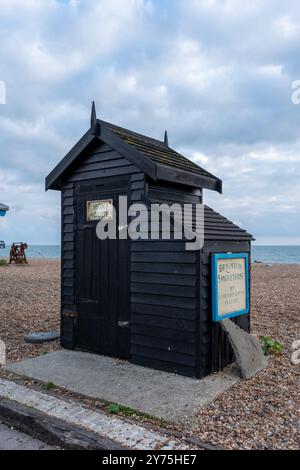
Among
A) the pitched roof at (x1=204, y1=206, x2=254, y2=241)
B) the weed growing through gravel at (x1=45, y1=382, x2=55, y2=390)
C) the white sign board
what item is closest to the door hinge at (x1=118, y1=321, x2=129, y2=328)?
the weed growing through gravel at (x1=45, y1=382, x2=55, y2=390)

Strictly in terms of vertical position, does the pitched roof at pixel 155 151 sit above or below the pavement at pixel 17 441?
above

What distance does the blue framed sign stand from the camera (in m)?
5.11

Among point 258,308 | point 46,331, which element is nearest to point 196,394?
point 46,331

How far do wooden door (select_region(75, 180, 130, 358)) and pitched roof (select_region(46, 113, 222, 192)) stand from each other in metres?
0.50

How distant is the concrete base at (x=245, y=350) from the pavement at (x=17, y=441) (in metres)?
2.68

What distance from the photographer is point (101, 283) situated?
19.7ft

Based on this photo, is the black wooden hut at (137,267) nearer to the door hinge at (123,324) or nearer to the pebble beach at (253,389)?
the door hinge at (123,324)

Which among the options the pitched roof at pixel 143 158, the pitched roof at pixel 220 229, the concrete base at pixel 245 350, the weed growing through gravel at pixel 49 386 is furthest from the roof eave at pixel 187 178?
the weed growing through gravel at pixel 49 386

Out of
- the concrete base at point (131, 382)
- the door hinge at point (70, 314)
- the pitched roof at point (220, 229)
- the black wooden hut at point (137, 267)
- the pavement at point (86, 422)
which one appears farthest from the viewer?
the door hinge at point (70, 314)

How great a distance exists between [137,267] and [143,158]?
1.57 m

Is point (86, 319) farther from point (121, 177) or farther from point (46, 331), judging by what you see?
point (121, 177)

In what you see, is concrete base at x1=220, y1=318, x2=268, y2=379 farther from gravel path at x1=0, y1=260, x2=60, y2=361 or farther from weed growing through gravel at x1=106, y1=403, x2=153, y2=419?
gravel path at x1=0, y1=260, x2=60, y2=361

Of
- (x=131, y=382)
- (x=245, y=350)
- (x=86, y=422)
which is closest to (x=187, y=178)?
(x=245, y=350)

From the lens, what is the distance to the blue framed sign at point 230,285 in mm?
5113
